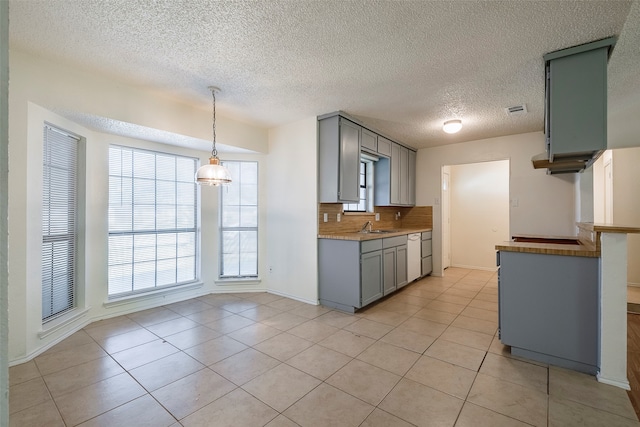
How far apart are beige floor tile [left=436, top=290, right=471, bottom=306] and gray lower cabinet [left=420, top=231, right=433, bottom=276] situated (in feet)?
3.39

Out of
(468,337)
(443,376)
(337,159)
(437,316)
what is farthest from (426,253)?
(443,376)

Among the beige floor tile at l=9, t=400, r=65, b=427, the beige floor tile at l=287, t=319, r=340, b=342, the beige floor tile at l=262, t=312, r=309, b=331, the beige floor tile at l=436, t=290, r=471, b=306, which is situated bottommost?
the beige floor tile at l=9, t=400, r=65, b=427

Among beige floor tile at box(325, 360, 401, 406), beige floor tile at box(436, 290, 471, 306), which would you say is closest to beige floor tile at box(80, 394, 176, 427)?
beige floor tile at box(325, 360, 401, 406)

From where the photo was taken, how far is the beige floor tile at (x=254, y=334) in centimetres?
288

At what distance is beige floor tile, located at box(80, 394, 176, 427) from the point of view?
68.9 inches

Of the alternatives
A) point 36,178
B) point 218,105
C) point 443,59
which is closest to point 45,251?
point 36,178

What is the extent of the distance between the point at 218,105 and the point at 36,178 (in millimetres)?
1977

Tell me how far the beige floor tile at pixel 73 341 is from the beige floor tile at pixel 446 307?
403 centimetres

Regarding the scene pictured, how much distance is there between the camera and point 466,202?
648 cm

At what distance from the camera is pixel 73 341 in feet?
9.38

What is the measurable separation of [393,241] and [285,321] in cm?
202

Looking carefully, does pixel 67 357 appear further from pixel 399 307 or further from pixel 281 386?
pixel 399 307

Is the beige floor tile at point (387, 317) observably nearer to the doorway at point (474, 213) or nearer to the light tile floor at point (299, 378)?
the light tile floor at point (299, 378)

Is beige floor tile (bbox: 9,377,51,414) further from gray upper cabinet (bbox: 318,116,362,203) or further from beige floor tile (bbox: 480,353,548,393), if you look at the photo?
beige floor tile (bbox: 480,353,548,393)
